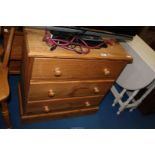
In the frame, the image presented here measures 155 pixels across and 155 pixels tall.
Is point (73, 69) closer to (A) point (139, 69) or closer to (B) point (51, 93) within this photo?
(B) point (51, 93)

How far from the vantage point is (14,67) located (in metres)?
2.01

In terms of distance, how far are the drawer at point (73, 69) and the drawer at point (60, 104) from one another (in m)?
0.35

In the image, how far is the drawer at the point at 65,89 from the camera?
1304 mm

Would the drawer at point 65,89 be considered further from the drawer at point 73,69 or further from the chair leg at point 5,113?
the chair leg at point 5,113

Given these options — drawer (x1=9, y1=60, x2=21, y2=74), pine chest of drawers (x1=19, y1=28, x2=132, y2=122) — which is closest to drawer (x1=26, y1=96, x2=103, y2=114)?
pine chest of drawers (x1=19, y1=28, x2=132, y2=122)

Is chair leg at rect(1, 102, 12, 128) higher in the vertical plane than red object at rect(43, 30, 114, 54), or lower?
lower

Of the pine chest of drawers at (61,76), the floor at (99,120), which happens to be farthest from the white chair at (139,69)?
the floor at (99,120)

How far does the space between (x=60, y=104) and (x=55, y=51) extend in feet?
2.27

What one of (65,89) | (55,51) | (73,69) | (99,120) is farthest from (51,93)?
(99,120)

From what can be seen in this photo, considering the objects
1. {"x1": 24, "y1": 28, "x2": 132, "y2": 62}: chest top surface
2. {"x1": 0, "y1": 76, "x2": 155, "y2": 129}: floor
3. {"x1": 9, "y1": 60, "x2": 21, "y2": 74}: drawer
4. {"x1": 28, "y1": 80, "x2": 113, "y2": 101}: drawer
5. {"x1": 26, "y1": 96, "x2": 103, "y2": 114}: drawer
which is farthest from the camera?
{"x1": 9, "y1": 60, "x2": 21, "y2": 74}: drawer

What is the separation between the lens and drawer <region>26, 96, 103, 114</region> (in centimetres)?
151

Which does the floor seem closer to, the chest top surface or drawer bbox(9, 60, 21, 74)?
drawer bbox(9, 60, 21, 74)
